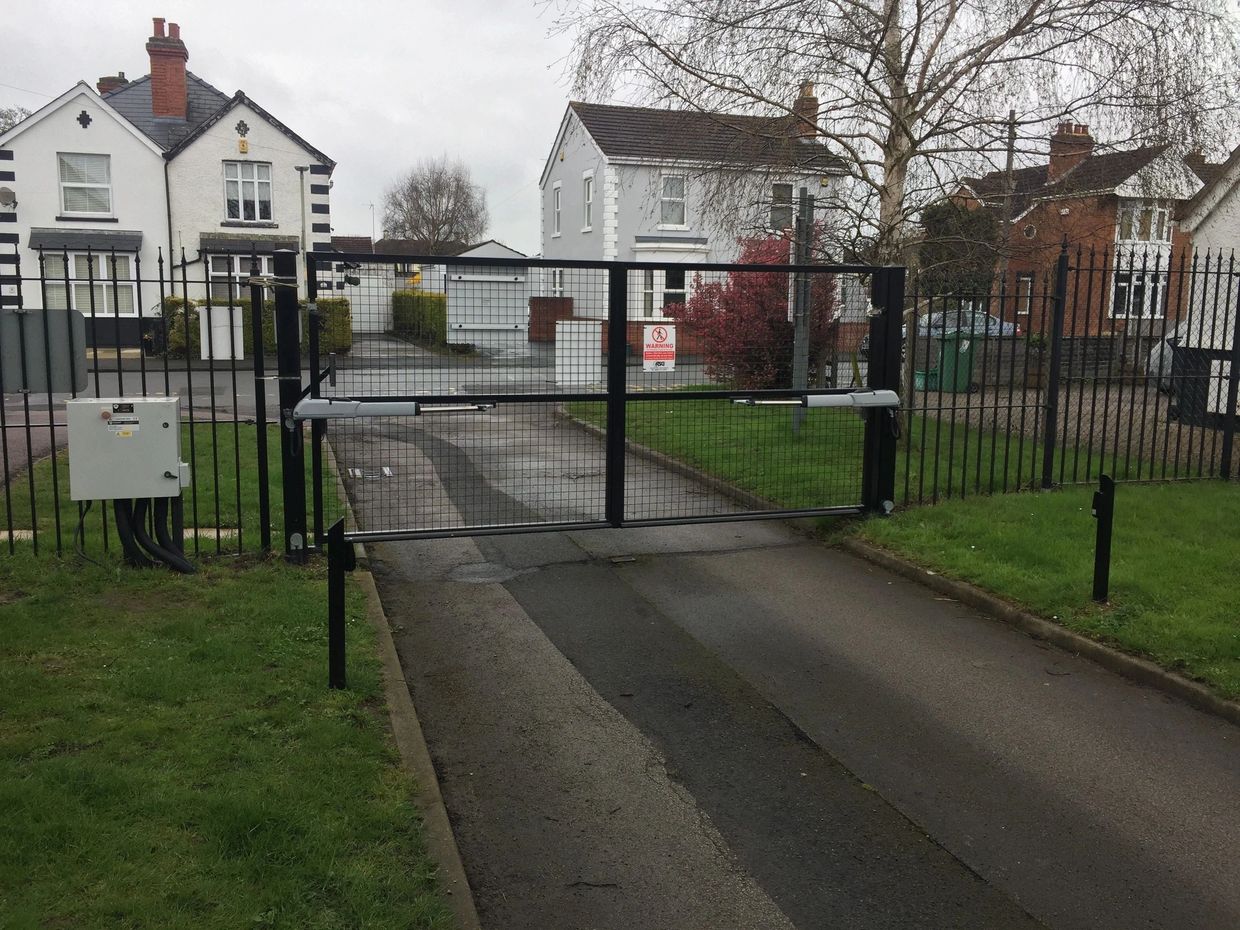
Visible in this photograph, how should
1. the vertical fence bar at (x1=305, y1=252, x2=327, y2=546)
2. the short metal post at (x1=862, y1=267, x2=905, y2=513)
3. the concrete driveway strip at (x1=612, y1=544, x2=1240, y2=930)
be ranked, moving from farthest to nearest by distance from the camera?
the short metal post at (x1=862, y1=267, x2=905, y2=513)
the vertical fence bar at (x1=305, y1=252, x2=327, y2=546)
the concrete driveway strip at (x1=612, y1=544, x2=1240, y2=930)

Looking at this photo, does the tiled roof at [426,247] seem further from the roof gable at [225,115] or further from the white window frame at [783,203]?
the white window frame at [783,203]

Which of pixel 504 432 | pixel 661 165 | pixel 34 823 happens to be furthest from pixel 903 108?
pixel 34 823

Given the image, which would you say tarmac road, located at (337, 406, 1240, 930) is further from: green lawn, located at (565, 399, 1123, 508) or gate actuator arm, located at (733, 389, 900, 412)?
green lawn, located at (565, 399, 1123, 508)

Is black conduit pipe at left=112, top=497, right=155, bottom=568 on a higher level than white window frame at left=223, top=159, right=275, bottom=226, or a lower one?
lower

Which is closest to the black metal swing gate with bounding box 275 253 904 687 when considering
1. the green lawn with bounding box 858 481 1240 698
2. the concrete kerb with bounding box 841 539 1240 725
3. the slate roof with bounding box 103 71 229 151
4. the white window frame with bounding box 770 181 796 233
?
the green lawn with bounding box 858 481 1240 698

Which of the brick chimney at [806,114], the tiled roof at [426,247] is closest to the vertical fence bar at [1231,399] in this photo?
the brick chimney at [806,114]

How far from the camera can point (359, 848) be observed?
390 centimetres

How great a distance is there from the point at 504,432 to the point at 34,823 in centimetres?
578

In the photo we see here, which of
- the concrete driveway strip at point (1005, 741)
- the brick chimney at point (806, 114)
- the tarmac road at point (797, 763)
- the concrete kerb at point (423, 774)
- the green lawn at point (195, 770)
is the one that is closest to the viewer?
the green lawn at point (195, 770)

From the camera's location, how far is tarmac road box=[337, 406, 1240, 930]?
394 centimetres

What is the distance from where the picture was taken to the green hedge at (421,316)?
767 cm

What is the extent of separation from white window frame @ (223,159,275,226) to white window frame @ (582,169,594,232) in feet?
34.2

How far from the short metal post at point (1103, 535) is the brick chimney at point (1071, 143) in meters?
6.33

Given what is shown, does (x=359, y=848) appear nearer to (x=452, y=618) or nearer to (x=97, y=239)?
(x=452, y=618)
